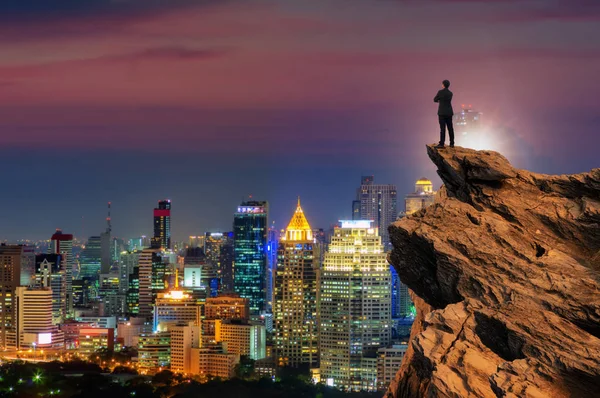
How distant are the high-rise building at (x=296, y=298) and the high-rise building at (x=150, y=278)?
8.67m

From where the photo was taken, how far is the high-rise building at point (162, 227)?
55.7 metres

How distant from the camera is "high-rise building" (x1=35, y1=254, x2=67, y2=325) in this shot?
50.6m

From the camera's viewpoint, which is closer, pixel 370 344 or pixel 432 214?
pixel 432 214

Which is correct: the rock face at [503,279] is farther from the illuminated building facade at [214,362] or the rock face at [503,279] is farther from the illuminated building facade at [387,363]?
the illuminated building facade at [214,362]

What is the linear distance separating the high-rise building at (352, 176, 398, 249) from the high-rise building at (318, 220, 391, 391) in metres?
0.93

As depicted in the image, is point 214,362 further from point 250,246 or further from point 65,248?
point 65,248

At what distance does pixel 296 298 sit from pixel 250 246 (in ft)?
37.8

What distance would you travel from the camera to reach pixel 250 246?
52250 millimetres

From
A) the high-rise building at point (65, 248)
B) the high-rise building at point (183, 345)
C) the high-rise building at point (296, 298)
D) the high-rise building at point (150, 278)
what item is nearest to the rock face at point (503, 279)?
the high-rise building at point (296, 298)

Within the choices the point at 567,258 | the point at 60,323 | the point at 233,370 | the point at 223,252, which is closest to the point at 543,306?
the point at 567,258

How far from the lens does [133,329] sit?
147ft

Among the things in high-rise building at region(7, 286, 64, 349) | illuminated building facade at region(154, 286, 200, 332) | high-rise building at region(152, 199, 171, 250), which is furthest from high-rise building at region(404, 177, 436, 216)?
high-rise building at region(152, 199, 171, 250)

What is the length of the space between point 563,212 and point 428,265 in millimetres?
988

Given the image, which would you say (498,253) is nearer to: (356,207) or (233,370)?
(233,370)
